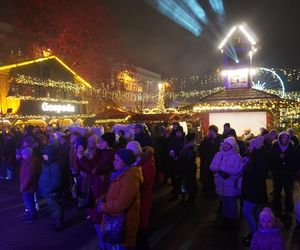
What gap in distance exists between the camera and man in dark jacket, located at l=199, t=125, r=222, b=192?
32.6 feet

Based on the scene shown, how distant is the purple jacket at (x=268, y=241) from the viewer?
403 cm

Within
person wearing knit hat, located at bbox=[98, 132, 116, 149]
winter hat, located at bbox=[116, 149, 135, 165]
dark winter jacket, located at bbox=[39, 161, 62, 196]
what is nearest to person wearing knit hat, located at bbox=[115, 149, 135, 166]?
winter hat, located at bbox=[116, 149, 135, 165]

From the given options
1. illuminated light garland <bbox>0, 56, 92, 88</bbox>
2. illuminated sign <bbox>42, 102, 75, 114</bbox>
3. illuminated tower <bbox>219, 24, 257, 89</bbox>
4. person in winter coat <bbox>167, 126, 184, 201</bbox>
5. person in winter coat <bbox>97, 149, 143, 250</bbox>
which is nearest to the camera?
person in winter coat <bbox>97, 149, 143, 250</bbox>

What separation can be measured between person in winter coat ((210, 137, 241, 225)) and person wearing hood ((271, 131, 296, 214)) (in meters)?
1.71

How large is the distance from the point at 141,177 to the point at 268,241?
162 cm

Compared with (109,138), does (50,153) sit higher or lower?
lower

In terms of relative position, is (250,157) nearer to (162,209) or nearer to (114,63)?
(162,209)

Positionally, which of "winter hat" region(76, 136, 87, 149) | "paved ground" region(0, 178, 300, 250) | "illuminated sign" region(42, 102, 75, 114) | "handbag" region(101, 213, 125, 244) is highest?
"illuminated sign" region(42, 102, 75, 114)

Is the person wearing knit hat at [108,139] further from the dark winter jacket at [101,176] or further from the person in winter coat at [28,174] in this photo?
the person in winter coat at [28,174]

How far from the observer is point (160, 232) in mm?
6762

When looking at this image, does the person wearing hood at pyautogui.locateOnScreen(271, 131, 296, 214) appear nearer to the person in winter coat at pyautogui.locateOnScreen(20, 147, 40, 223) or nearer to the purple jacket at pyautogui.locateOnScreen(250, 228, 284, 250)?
the purple jacket at pyautogui.locateOnScreen(250, 228, 284, 250)

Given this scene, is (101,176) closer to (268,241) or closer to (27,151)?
(268,241)

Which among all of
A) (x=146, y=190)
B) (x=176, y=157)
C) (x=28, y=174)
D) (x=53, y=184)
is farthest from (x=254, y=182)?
(x=28, y=174)

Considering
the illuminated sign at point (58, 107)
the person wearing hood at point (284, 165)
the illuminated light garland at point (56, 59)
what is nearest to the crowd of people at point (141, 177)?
the person wearing hood at point (284, 165)
